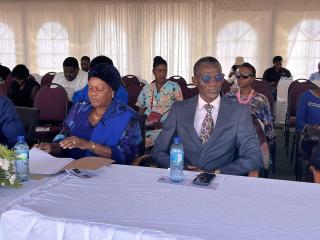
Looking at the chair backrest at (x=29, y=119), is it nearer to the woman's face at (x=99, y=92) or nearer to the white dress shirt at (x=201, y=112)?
the woman's face at (x=99, y=92)

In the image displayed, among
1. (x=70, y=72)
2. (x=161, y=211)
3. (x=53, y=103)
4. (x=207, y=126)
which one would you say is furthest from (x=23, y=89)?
(x=161, y=211)

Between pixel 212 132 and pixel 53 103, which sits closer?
pixel 212 132

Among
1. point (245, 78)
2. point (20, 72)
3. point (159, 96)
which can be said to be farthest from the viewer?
point (20, 72)

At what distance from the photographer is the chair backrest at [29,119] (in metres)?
2.91

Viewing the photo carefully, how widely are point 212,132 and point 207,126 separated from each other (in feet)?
0.22

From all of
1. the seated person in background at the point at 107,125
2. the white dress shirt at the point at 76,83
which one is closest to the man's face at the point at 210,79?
the seated person in background at the point at 107,125

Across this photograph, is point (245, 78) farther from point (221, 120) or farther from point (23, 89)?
point (23, 89)

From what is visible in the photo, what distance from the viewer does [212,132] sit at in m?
2.50

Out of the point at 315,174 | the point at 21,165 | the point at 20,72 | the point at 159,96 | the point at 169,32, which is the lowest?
the point at 315,174

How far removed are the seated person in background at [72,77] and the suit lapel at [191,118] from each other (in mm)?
3560

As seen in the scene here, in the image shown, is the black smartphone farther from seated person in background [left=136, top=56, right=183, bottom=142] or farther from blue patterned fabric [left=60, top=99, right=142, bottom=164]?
seated person in background [left=136, top=56, right=183, bottom=142]

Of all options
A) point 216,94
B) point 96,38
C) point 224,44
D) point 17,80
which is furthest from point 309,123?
point 96,38

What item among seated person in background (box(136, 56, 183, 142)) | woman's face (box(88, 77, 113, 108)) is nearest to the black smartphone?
woman's face (box(88, 77, 113, 108))

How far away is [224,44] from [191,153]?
8.17 metres
